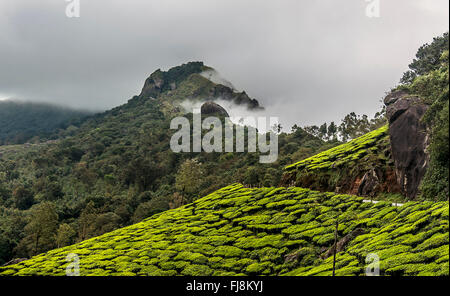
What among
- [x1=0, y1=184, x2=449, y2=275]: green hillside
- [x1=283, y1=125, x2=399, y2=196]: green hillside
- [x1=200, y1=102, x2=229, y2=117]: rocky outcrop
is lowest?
[x1=0, y1=184, x2=449, y2=275]: green hillside

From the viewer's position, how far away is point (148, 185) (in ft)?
319

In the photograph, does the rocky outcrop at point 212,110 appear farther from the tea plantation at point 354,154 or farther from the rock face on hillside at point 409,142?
the rock face on hillside at point 409,142

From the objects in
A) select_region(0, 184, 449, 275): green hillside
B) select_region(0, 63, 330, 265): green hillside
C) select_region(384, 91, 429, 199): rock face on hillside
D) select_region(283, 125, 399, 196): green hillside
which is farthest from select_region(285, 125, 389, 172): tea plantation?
select_region(0, 63, 330, 265): green hillside

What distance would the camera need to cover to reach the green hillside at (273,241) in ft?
70.6

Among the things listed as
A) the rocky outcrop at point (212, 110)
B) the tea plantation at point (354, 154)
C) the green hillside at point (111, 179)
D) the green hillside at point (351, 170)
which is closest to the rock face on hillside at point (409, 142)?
the green hillside at point (351, 170)

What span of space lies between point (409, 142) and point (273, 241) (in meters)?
14.8

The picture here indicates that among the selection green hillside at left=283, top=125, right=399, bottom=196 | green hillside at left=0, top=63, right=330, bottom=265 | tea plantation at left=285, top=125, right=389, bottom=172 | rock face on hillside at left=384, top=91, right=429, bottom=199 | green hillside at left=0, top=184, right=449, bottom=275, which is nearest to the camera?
green hillside at left=0, top=184, right=449, bottom=275

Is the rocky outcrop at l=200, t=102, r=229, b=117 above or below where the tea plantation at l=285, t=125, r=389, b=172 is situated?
above

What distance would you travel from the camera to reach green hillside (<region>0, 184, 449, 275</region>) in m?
21.5

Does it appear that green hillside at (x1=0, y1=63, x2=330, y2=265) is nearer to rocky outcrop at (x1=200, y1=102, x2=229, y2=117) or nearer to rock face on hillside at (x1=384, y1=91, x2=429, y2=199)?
rocky outcrop at (x1=200, y1=102, x2=229, y2=117)

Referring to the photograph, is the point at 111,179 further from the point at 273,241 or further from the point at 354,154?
the point at 273,241

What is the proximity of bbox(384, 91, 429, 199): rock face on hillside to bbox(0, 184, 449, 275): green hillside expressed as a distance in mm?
3731

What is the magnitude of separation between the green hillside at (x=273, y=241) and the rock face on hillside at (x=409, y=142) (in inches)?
147
